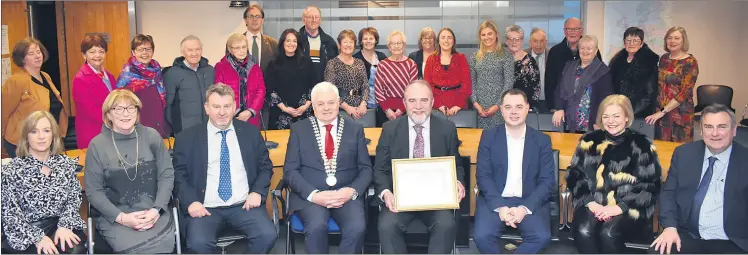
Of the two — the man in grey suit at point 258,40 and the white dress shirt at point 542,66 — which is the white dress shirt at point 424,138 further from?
the white dress shirt at point 542,66

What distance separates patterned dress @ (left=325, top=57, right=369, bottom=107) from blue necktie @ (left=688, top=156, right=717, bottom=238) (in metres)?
3.09

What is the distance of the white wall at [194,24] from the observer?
10.2 metres

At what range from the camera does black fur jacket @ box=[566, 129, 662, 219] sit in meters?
A: 4.33

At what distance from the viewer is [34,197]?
13.3ft

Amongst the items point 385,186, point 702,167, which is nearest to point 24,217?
point 385,186

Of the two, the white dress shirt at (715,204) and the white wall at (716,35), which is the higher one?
the white wall at (716,35)

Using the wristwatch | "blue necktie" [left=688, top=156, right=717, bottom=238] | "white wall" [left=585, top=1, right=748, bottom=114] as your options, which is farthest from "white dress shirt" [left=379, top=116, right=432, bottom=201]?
"white wall" [left=585, top=1, right=748, bottom=114]

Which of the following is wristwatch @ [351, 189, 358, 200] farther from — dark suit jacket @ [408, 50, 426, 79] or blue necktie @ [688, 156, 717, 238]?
dark suit jacket @ [408, 50, 426, 79]

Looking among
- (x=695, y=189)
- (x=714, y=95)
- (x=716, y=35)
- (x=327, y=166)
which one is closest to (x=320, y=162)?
(x=327, y=166)

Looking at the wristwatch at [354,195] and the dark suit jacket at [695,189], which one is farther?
the wristwatch at [354,195]

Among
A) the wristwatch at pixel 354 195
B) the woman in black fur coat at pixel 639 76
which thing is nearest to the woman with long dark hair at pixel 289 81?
the wristwatch at pixel 354 195

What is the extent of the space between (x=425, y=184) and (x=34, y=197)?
220cm

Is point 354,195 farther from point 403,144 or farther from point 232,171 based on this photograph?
point 232,171

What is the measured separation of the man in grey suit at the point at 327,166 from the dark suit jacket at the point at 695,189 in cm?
178
